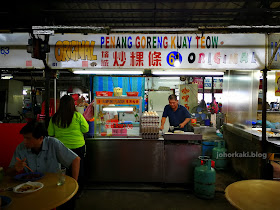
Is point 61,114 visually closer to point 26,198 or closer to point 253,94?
point 26,198

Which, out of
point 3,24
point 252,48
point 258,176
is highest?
point 3,24

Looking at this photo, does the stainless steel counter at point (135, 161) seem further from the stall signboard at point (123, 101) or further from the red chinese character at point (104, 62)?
the red chinese character at point (104, 62)

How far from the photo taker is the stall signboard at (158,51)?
4.39 metres

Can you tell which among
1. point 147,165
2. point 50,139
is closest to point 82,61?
point 50,139

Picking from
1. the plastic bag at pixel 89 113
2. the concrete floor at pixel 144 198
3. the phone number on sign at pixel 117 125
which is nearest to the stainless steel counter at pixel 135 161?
the concrete floor at pixel 144 198

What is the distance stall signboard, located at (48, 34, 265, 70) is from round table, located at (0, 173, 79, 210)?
105 inches

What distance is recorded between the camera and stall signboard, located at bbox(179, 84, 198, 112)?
9.83 metres

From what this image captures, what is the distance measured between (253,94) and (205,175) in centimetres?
241

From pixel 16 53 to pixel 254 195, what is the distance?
491cm

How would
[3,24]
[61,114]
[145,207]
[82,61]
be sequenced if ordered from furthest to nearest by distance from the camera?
[3,24], [82,61], [145,207], [61,114]

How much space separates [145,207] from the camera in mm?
4172

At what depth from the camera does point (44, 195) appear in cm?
209

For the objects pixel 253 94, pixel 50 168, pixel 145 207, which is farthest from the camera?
pixel 253 94

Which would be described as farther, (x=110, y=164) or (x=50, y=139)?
(x=110, y=164)
